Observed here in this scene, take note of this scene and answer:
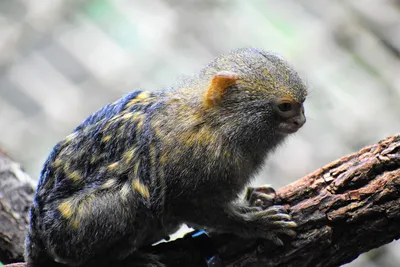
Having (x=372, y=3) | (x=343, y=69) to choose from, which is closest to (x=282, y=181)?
(x=343, y=69)

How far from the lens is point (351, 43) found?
548 centimetres

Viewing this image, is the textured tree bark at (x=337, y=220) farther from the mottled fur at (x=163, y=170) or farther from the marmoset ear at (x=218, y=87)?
the marmoset ear at (x=218, y=87)

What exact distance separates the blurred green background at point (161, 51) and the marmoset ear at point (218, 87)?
252 cm

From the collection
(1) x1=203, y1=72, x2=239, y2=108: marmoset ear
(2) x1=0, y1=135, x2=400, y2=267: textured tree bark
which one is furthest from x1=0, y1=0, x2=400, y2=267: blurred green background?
(1) x1=203, y1=72, x2=239, y2=108: marmoset ear

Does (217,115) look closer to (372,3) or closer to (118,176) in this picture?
(118,176)

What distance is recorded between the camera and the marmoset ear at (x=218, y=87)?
2852mm

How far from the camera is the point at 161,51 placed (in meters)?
5.60

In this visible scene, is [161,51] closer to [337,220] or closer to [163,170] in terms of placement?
[163,170]

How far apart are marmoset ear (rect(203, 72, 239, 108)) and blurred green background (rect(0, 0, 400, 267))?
99.3 inches

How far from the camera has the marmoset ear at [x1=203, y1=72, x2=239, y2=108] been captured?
9.36ft

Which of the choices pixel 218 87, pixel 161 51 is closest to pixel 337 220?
pixel 218 87

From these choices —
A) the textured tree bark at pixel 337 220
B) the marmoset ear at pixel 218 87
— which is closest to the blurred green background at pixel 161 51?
the textured tree bark at pixel 337 220

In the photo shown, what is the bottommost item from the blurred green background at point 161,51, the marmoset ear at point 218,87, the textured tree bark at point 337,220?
the textured tree bark at point 337,220

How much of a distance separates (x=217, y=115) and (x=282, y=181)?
239 cm
